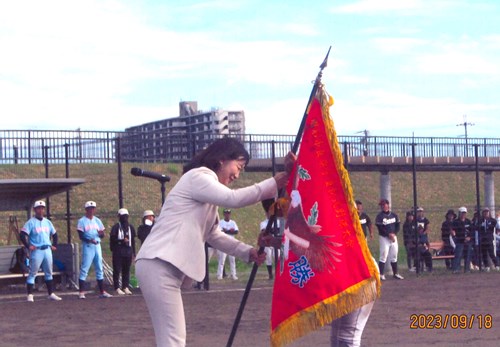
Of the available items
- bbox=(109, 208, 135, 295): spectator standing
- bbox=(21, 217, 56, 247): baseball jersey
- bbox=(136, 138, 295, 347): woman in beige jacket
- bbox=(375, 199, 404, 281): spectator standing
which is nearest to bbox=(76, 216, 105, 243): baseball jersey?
bbox=(21, 217, 56, 247): baseball jersey

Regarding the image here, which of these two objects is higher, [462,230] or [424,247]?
[462,230]

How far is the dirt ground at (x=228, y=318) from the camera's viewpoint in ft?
37.8

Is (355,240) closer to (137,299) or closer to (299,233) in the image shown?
(299,233)

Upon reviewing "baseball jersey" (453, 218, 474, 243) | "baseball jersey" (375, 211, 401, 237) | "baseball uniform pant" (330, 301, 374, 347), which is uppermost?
"baseball uniform pant" (330, 301, 374, 347)

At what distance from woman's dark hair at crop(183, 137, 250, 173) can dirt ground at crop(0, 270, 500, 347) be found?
5.29 m

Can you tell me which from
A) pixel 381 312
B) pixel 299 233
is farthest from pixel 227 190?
pixel 381 312

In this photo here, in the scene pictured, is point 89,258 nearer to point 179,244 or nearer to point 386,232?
point 386,232

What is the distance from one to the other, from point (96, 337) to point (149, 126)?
7730 centimetres

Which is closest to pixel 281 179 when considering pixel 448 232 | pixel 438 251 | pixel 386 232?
pixel 386 232

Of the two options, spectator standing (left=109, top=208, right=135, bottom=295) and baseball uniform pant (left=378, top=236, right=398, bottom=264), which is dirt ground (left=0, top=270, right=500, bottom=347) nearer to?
spectator standing (left=109, top=208, right=135, bottom=295)

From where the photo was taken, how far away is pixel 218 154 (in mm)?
6055
